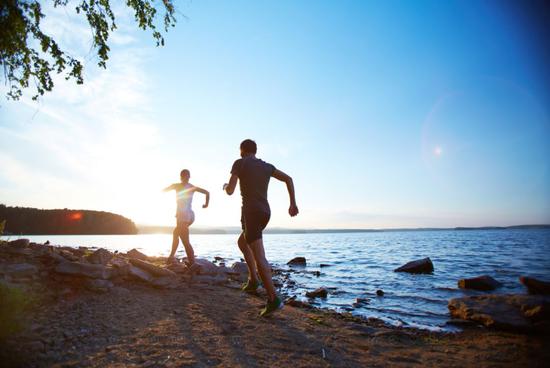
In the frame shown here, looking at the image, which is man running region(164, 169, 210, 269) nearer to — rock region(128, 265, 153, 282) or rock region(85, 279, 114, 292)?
rock region(128, 265, 153, 282)

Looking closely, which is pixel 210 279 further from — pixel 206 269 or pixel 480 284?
pixel 480 284

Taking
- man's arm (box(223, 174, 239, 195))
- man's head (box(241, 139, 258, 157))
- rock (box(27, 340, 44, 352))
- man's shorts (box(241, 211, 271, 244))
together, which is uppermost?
man's head (box(241, 139, 258, 157))

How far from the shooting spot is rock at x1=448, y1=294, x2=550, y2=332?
5.59 metres

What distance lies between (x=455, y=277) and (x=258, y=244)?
1408 centimetres

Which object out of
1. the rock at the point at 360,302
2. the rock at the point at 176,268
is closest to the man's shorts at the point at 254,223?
the rock at the point at 176,268

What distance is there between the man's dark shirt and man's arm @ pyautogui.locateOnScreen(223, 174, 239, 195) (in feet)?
0.25

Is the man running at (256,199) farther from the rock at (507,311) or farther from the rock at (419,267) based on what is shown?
the rock at (419,267)

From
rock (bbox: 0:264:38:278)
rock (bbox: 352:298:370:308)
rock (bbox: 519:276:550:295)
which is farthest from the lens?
rock (bbox: 519:276:550:295)

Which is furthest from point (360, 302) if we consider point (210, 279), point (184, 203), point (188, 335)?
point (188, 335)

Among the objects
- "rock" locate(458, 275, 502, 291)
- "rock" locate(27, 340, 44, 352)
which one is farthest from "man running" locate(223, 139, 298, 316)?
"rock" locate(458, 275, 502, 291)

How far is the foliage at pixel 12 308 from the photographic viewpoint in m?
3.46

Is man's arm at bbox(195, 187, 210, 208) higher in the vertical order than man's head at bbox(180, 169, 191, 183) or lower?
lower

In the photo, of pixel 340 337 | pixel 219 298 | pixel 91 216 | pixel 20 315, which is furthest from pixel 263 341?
pixel 91 216

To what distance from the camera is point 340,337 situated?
14.7 ft
